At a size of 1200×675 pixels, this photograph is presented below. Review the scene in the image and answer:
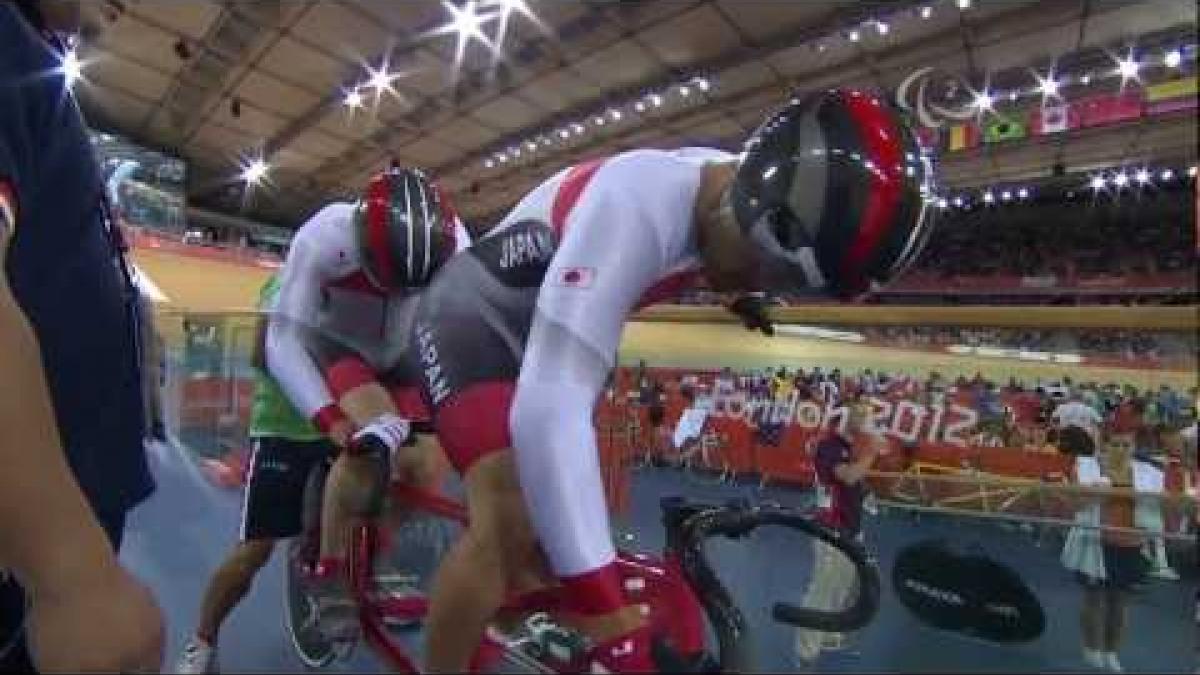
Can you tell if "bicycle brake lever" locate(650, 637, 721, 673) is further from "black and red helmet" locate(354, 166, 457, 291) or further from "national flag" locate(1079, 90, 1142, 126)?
"national flag" locate(1079, 90, 1142, 126)

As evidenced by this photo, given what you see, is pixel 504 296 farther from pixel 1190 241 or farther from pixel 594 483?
pixel 1190 241

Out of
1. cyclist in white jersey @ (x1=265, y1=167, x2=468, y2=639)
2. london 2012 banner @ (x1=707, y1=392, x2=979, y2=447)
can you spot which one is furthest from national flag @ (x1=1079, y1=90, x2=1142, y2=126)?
cyclist in white jersey @ (x1=265, y1=167, x2=468, y2=639)

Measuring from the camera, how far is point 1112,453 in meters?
4.34

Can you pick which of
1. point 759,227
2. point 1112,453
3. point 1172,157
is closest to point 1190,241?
point 1172,157

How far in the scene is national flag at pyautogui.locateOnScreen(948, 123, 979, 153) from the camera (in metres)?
12.1

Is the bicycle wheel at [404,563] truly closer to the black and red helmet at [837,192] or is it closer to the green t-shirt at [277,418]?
the green t-shirt at [277,418]

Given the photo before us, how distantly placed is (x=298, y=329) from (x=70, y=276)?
1.59 meters

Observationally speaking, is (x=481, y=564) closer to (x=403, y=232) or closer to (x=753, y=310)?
(x=753, y=310)

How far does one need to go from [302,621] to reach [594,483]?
1956mm

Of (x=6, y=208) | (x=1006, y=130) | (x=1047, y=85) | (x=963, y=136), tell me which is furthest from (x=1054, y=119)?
(x=6, y=208)

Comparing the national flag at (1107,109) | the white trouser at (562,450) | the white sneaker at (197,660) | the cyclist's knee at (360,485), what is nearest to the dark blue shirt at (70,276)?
the white trouser at (562,450)

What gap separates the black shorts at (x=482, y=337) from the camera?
1494 millimetres

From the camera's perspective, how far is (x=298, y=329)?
2447 millimetres

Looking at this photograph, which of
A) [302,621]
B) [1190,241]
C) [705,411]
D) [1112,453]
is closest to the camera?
[302,621]
